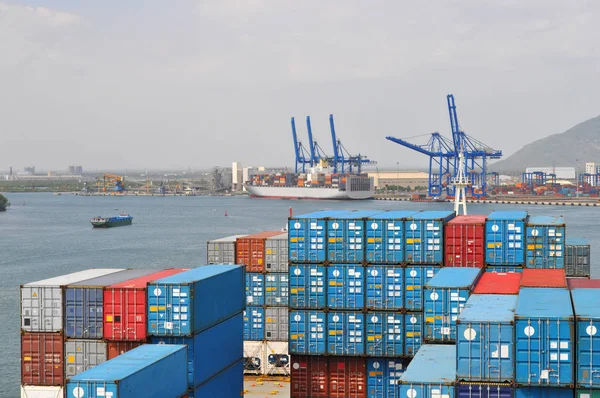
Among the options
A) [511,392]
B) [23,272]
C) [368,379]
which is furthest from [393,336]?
[23,272]

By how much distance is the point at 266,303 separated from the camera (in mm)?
25453

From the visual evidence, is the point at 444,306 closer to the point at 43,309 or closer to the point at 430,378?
the point at 430,378

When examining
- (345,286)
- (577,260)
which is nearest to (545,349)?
(345,286)

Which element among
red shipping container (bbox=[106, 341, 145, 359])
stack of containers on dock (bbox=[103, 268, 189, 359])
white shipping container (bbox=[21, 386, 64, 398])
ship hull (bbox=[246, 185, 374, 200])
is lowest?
ship hull (bbox=[246, 185, 374, 200])

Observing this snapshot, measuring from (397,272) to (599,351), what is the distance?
8.63 m

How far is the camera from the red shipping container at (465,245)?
21422mm

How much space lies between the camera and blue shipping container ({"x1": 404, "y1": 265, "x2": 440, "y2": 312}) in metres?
21.1

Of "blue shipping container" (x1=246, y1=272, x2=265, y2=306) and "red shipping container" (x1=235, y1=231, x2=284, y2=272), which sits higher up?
"red shipping container" (x1=235, y1=231, x2=284, y2=272)

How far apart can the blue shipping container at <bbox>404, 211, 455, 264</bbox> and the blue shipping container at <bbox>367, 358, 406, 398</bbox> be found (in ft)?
8.04

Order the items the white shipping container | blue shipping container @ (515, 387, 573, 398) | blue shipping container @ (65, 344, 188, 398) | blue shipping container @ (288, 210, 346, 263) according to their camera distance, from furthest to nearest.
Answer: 1. blue shipping container @ (288, 210, 346, 263)
2. the white shipping container
3. blue shipping container @ (65, 344, 188, 398)
4. blue shipping container @ (515, 387, 573, 398)

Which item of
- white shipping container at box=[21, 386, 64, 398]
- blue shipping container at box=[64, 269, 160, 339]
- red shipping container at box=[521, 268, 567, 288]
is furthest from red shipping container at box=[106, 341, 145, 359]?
red shipping container at box=[521, 268, 567, 288]

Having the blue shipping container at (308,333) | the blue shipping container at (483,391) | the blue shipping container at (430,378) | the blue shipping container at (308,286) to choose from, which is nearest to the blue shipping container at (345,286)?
the blue shipping container at (308,286)

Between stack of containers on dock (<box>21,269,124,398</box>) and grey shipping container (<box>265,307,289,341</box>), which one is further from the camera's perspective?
grey shipping container (<box>265,307,289,341</box>)

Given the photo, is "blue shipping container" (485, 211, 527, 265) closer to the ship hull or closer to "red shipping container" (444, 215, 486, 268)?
"red shipping container" (444, 215, 486, 268)
